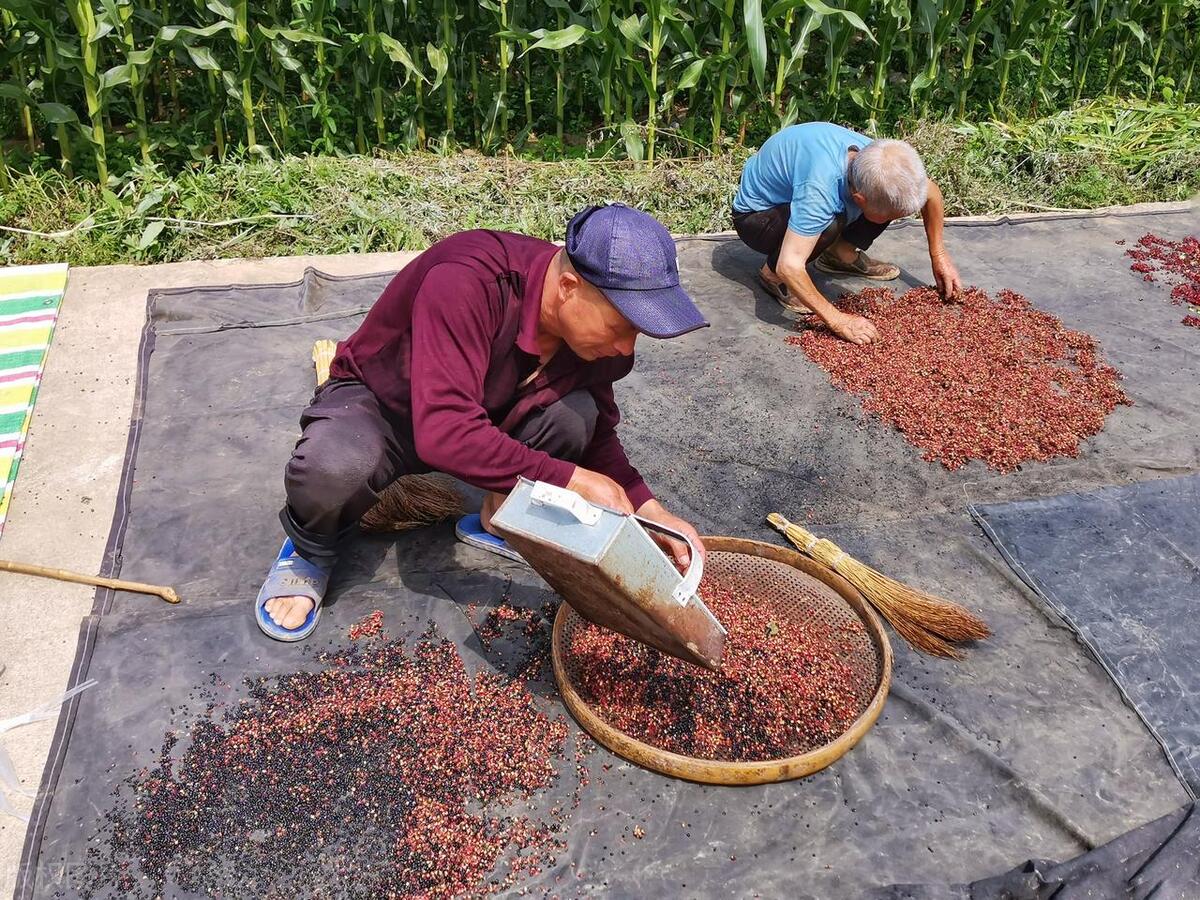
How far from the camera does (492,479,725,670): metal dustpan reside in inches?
73.9

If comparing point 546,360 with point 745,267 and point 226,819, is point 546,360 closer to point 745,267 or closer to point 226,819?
point 226,819

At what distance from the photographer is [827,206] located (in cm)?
396

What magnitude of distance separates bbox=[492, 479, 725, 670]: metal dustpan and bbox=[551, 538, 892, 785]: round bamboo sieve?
23 centimetres

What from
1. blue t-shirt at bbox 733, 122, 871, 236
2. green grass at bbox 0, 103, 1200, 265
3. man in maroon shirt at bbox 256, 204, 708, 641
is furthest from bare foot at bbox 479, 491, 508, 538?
green grass at bbox 0, 103, 1200, 265

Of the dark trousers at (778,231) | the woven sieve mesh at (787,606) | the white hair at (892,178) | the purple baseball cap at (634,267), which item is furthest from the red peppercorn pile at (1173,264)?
the purple baseball cap at (634,267)

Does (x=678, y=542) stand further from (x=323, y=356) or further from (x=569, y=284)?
(x=323, y=356)

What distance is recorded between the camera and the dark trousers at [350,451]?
8.09ft

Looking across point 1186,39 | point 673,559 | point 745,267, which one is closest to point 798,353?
point 745,267

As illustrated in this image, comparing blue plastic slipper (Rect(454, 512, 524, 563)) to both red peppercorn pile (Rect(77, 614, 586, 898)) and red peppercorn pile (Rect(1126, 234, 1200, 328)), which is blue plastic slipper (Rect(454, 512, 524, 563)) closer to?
red peppercorn pile (Rect(77, 614, 586, 898))

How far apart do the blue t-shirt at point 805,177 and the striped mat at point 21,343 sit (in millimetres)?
2935

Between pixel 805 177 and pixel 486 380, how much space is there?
2.16 m

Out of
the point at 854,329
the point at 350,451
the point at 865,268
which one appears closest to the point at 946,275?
the point at 865,268

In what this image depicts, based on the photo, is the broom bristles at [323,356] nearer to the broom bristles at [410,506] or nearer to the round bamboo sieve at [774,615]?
the broom bristles at [410,506]

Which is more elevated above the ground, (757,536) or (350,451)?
(350,451)
